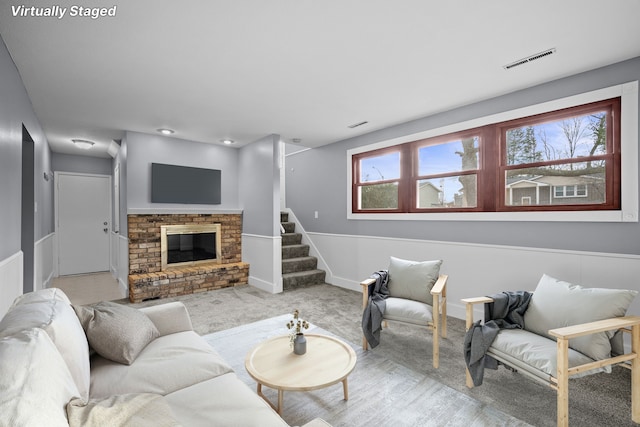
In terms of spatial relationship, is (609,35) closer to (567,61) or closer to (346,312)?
(567,61)

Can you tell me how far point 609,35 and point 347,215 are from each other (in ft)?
11.6

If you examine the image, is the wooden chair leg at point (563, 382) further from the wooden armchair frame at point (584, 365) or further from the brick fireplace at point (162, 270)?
the brick fireplace at point (162, 270)

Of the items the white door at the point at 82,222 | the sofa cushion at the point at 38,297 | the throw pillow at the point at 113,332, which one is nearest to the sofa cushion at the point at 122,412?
the throw pillow at the point at 113,332

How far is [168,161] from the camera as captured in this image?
16.3 ft

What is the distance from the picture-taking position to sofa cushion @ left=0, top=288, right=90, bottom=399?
1.19 meters

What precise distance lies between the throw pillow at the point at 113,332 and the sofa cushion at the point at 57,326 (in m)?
0.11

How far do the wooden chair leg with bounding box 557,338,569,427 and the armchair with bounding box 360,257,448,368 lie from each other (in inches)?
34.0

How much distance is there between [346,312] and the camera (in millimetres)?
3809

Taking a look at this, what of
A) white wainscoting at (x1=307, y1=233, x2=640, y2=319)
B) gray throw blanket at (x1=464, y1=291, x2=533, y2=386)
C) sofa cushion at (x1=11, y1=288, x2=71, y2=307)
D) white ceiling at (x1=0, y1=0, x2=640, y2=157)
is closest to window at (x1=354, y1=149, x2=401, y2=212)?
white wainscoting at (x1=307, y1=233, x2=640, y2=319)

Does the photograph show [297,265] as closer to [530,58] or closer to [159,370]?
[159,370]

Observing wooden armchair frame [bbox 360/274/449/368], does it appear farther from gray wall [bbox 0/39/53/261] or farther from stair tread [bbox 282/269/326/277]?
gray wall [bbox 0/39/53/261]

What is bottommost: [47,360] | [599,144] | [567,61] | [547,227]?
[47,360]

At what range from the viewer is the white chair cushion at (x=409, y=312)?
2576mm

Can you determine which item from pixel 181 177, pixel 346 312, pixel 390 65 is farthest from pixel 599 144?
pixel 181 177
